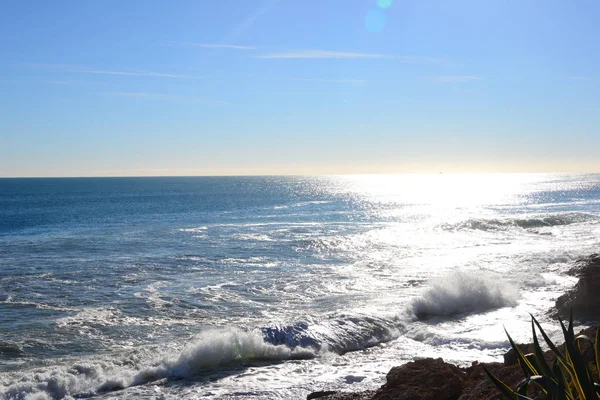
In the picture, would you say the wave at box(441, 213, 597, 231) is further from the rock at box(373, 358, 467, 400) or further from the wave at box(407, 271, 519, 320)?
the rock at box(373, 358, 467, 400)

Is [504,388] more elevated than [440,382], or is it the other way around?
[504,388]

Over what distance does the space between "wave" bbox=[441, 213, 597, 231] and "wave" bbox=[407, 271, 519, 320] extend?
27.6 meters

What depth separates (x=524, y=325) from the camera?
1553 centimetres

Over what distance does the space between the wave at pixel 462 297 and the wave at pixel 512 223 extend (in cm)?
2757

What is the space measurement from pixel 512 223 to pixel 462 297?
1308 inches

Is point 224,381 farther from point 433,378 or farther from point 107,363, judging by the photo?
point 433,378

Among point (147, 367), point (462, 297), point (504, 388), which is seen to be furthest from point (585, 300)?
point (504, 388)

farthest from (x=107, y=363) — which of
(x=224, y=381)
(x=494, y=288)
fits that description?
(x=494, y=288)

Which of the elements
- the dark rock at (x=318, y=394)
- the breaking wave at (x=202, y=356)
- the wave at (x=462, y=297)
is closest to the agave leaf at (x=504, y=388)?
the dark rock at (x=318, y=394)

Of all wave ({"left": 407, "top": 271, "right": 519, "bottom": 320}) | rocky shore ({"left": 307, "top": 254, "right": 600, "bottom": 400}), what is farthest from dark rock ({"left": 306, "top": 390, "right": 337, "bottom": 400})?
wave ({"left": 407, "top": 271, "right": 519, "bottom": 320})

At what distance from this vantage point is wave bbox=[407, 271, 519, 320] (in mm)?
17688

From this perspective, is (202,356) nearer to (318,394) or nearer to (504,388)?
(318,394)

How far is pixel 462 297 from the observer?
60.5ft

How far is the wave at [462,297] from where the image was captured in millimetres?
17688
